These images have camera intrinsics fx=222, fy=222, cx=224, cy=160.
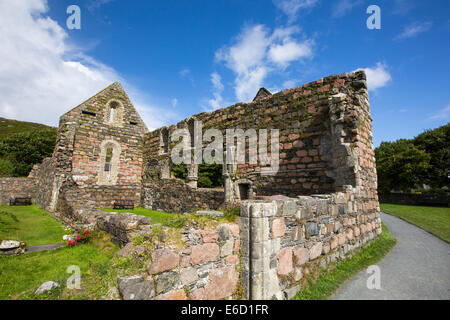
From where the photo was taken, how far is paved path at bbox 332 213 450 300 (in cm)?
383

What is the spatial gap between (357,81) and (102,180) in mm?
15258

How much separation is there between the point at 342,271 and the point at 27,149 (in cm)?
5050

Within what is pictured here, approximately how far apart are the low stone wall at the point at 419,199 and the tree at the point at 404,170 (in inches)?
218

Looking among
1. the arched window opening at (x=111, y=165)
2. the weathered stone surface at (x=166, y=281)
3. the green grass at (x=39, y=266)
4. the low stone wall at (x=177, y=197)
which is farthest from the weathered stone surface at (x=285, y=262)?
the arched window opening at (x=111, y=165)

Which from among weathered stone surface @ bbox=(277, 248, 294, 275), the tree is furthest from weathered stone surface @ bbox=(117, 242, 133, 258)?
the tree

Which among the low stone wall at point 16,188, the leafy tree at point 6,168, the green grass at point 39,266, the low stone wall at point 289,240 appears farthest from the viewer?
the leafy tree at point 6,168

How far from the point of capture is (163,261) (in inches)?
106

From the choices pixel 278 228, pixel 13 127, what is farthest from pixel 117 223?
pixel 13 127

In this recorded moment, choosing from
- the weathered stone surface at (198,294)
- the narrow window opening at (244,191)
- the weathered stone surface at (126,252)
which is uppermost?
the narrow window opening at (244,191)

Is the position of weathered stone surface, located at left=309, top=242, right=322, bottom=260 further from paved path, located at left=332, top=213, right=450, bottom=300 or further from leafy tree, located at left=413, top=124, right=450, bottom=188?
leafy tree, located at left=413, top=124, right=450, bottom=188

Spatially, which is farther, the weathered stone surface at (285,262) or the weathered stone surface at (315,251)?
the weathered stone surface at (315,251)

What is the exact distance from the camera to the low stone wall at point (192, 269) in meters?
2.56

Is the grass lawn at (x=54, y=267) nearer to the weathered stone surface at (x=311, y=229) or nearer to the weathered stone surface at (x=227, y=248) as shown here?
the weathered stone surface at (x=227, y=248)
